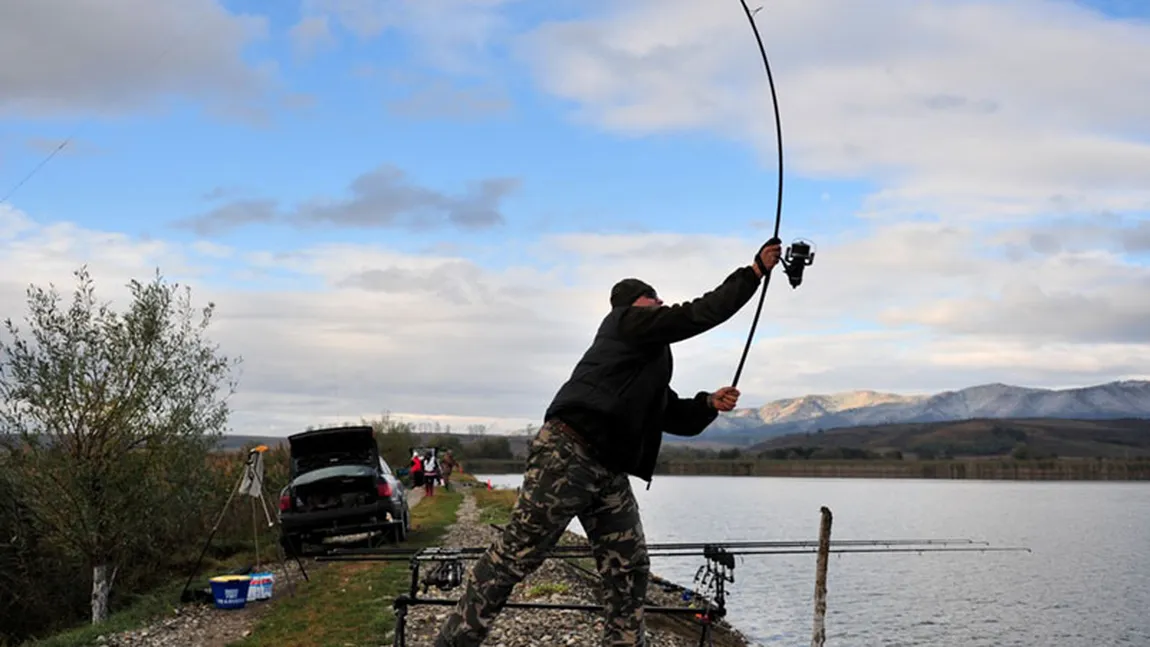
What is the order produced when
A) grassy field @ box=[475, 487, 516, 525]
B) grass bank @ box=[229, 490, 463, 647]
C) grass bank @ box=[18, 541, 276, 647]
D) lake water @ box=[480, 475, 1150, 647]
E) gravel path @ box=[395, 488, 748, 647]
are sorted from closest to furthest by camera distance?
1. grass bank @ box=[229, 490, 463, 647]
2. gravel path @ box=[395, 488, 748, 647]
3. grass bank @ box=[18, 541, 276, 647]
4. lake water @ box=[480, 475, 1150, 647]
5. grassy field @ box=[475, 487, 516, 525]

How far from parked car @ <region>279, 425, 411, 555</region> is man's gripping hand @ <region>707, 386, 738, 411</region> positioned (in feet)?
46.7

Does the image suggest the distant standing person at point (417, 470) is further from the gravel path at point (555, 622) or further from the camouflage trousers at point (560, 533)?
the camouflage trousers at point (560, 533)

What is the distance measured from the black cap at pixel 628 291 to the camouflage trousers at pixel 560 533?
83 centimetres

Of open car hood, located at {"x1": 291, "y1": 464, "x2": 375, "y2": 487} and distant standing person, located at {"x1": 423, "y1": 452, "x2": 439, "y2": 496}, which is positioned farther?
distant standing person, located at {"x1": 423, "y1": 452, "x2": 439, "y2": 496}

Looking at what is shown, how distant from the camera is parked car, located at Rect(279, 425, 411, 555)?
19297 mm

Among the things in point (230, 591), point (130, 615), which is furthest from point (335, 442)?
point (130, 615)

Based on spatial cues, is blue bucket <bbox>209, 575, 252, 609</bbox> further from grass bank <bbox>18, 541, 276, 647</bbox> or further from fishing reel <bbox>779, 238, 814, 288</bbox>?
fishing reel <bbox>779, 238, 814, 288</bbox>

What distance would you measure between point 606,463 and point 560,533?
51cm

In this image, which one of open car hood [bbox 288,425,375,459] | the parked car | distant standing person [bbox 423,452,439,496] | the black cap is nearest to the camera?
the black cap

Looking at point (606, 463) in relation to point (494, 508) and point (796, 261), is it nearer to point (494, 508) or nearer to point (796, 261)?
point (796, 261)

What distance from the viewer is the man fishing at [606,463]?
5.75m

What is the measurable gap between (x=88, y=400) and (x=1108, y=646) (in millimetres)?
20119

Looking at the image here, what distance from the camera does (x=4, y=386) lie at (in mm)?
15109

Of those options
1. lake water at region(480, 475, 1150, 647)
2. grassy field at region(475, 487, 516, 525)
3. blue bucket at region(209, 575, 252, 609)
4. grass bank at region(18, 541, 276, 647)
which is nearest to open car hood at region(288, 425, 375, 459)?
grass bank at region(18, 541, 276, 647)
